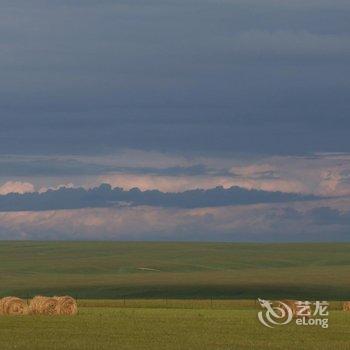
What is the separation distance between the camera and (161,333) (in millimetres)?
48031

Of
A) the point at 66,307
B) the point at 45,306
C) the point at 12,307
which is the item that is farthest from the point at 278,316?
the point at 12,307

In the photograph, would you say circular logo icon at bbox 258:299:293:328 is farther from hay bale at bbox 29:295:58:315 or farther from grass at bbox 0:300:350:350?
hay bale at bbox 29:295:58:315

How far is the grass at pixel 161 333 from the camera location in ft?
A: 139

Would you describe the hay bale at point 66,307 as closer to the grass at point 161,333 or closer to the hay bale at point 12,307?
the grass at point 161,333

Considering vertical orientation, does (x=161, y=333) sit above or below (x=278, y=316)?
below

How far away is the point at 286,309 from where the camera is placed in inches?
2309

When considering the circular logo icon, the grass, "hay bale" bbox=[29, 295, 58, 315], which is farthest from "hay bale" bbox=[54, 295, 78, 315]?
the circular logo icon

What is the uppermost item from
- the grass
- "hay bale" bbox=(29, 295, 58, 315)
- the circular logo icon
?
"hay bale" bbox=(29, 295, 58, 315)

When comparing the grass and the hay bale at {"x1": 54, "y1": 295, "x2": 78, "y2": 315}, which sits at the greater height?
the hay bale at {"x1": 54, "y1": 295, "x2": 78, "y2": 315}

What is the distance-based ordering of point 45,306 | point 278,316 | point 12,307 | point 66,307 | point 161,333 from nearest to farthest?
point 161,333 → point 278,316 → point 45,306 → point 66,307 → point 12,307

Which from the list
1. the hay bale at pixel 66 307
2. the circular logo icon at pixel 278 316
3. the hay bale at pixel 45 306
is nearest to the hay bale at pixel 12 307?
the hay bale at pixel 45 306

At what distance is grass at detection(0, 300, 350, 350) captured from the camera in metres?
42.2

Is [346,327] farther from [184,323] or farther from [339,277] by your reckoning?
[339,277]

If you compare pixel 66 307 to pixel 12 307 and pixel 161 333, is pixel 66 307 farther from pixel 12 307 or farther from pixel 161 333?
pixel 161 333
